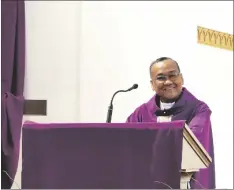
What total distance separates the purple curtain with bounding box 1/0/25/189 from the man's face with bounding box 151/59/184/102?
42.1 inches

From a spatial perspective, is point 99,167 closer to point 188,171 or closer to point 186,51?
point 188,171

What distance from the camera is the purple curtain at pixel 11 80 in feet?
9.04

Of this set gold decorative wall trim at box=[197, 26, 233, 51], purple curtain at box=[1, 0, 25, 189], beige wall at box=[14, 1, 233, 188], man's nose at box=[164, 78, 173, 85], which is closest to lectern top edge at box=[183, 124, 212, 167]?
man's nose at box=[164, 78, 173, 85]

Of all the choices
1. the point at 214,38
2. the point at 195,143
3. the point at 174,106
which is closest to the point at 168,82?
the point at 174,106

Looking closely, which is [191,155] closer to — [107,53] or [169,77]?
[169,77]

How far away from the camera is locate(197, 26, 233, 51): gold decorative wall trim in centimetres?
369

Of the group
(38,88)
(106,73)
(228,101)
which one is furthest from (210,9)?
(38,88)

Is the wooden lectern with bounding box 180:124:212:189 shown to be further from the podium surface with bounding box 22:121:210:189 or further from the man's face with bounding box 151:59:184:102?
the man's face with bounding box 151:59:184:102

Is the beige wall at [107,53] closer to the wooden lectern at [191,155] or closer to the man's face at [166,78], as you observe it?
the man's face at [166,78]

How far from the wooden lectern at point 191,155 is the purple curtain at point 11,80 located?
5.18ft

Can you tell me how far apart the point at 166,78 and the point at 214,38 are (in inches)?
73.0

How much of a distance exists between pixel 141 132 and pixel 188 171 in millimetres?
234

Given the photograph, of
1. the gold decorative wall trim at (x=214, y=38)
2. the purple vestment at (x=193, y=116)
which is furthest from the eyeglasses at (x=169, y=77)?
the gold decorative wall trim at (x=214, y=38)

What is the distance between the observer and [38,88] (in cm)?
311
